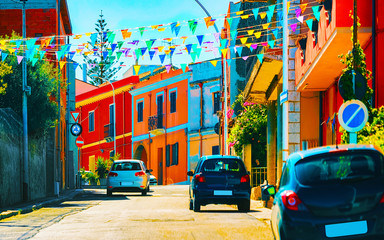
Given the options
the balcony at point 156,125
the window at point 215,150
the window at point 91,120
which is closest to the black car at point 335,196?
the window at point 215,150

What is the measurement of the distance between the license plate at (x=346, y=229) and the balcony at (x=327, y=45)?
288 inches

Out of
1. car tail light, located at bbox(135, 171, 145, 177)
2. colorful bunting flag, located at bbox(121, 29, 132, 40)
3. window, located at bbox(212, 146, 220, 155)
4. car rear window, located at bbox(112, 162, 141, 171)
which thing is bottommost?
car tail light, located at bbox(135, 171, 145, 177)

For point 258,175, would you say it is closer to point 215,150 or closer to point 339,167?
point 215,150

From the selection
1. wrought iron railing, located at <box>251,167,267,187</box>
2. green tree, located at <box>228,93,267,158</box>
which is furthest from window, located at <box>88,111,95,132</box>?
wrought iron railing, located at <box>251,167,267,187</box>

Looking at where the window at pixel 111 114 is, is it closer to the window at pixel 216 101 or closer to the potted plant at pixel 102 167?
the potted plant at pixel 102 167

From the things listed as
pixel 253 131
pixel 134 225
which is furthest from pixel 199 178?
pixel 253 131

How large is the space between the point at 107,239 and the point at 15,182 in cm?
1304

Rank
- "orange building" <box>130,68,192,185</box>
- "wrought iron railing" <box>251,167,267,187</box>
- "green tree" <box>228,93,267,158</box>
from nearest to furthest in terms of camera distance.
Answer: "wrought iron railing" <box>251,167,267,187</box> < "green tree" <box>228,93,267,158</box> < "orange building" <box>130,68,192,185</box>

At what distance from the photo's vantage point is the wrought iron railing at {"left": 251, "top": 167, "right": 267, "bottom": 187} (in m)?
28.8

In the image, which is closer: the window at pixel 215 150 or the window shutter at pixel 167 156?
the window at pixel 215 150

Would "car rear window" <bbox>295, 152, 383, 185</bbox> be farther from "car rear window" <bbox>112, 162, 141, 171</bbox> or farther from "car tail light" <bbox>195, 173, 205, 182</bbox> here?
"car rear window" <bbox>112, 162, 141, 171</bbox>

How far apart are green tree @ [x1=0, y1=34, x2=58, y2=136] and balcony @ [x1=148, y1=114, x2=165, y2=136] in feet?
83.2

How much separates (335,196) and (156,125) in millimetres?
46559

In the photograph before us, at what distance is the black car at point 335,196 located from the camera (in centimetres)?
816
